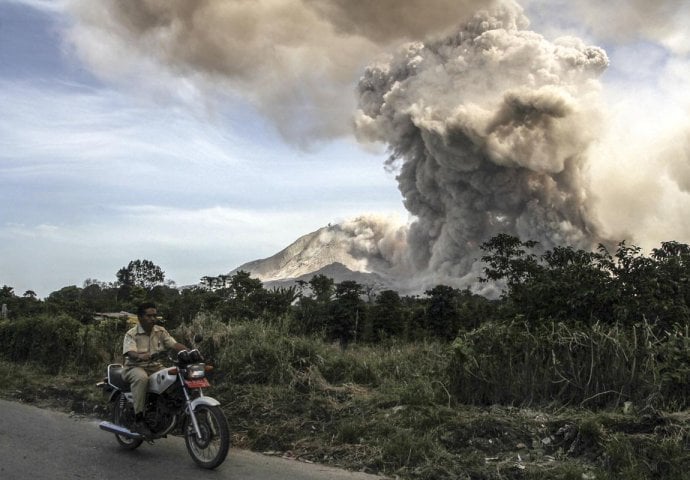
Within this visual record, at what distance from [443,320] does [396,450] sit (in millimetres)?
27432

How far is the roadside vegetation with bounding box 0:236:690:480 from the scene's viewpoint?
477cm

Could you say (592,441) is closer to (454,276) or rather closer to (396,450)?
(396,450)

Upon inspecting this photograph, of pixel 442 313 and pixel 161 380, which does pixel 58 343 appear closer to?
pixel 161 380

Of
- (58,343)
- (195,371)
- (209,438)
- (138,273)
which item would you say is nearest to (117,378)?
(195,371)

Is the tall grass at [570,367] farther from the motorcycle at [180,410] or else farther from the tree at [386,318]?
the tree at [386,318]

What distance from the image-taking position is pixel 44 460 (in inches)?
204

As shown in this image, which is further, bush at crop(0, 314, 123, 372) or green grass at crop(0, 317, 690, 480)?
bush at crop(0, 314, 123, 372)

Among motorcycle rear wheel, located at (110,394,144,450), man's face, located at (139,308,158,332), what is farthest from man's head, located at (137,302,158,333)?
motorcycle rear wheel, located at (110,394,144,450)

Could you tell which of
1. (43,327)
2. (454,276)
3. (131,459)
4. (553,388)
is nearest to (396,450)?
(553,388)

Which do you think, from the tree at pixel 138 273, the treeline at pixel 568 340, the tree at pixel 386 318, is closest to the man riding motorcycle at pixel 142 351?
the treeline at pixel 568 340

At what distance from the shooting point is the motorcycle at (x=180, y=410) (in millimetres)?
4980

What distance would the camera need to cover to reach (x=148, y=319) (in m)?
5.88

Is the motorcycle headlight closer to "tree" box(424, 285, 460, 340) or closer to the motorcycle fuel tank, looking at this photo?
the motorcycle fuel tank

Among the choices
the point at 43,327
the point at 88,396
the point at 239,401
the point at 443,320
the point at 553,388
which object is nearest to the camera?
the point at 553,388
